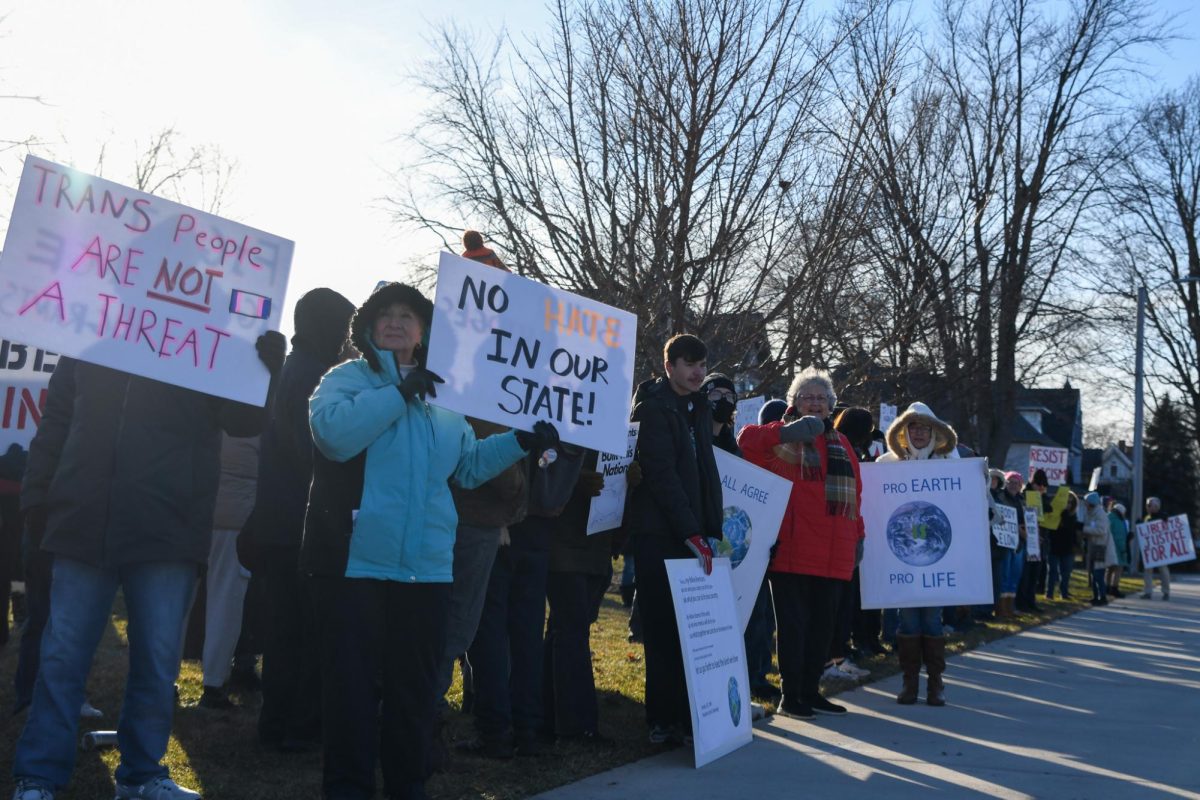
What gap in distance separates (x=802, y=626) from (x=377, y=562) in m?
3.78

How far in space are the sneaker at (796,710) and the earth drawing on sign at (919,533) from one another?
1.47 meters

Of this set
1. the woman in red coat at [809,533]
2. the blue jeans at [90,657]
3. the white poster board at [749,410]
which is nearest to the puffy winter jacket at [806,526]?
the woman in red coat at [809,533]

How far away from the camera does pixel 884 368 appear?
18.6 m

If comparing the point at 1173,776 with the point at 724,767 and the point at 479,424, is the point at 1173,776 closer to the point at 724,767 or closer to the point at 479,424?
the point at 724,767

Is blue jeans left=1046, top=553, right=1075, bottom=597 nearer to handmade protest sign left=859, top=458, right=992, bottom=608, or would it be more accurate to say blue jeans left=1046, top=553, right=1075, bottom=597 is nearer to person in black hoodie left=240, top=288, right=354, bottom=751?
handmade protest sign left=859, top=458, right=992, bottom=608

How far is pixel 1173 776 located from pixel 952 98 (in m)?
22.7

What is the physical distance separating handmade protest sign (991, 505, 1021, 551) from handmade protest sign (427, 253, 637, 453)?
35.7 feet

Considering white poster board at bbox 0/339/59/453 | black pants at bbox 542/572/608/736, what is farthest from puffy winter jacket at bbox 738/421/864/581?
white poster board at bbox 0/339/59/453

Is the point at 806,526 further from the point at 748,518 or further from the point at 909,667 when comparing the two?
the point at 909,667

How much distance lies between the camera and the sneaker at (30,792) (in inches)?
182

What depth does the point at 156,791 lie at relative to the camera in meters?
4.80

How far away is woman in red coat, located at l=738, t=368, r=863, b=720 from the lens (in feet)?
25.5

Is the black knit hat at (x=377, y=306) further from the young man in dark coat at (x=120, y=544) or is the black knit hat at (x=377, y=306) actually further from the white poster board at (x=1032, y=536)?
the white poster board at (x=1032, y=536)

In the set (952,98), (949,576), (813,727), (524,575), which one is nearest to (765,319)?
(949,576)
